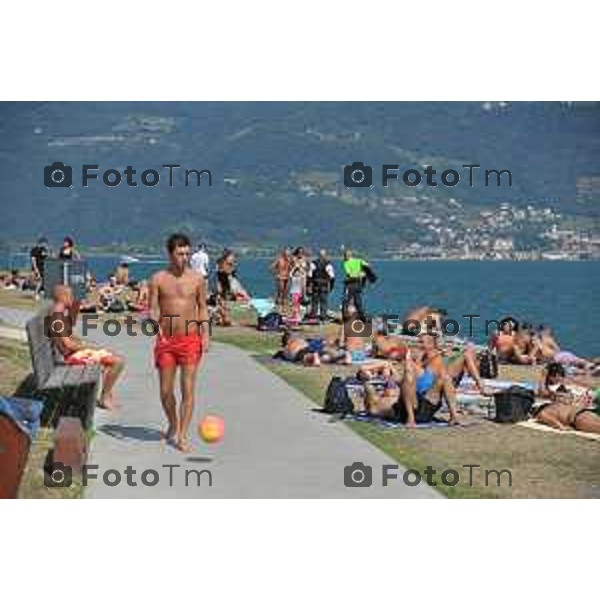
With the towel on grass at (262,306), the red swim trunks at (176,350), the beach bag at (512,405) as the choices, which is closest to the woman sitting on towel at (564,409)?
the beach bag at (512,405)

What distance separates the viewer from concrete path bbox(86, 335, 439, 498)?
9.98m

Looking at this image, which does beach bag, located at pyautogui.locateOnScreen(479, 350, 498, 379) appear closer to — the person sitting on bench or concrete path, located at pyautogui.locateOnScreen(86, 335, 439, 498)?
concrete path, located at pyautogui.locateOnScreen(86, 335, 439, 498)

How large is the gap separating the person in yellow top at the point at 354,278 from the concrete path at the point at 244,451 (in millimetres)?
8136

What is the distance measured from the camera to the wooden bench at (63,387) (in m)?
A: 12.1

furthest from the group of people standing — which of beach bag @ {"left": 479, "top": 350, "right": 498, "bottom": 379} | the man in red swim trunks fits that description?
the man in red swim trunks

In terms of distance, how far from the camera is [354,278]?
23.9 metres

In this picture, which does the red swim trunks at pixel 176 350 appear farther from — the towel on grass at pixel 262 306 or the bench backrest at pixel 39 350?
the towel on grass at pixel 262 306

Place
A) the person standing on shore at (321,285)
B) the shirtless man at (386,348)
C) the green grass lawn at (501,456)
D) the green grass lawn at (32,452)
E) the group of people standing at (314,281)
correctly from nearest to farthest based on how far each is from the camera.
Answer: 1. the green grass lawn at (32,452)
2. the green grass lawn at (501,456)
3. the shirtless man at (386,348)
4. the group of people standing at (314,281)
5. the person standing on shore at (321,285)

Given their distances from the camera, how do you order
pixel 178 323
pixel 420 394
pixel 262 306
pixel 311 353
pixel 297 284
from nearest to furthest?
pixel 178 323
pixel 420 394
pixel 311 353
pixel 297 284
pixel 262 306

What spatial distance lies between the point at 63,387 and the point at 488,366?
7.44 meters

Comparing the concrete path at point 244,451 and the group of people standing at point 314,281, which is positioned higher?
the group of people standing at point 314,281

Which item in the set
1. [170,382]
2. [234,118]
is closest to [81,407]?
[170,382]

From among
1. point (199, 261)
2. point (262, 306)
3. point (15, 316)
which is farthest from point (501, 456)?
point (262, 306)

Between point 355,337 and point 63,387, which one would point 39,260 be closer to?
point 355,337
